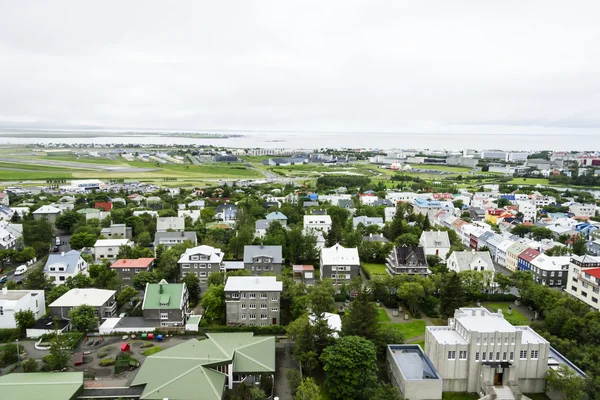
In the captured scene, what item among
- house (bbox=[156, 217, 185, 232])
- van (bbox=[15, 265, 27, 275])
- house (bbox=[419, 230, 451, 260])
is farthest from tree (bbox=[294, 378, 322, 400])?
house (bbox=[156, 217, 185, 232])

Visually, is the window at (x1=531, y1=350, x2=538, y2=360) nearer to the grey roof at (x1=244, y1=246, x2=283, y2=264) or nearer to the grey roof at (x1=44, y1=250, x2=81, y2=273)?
the grey roof at (x1=244, y1=246, x2=283, y2=264)

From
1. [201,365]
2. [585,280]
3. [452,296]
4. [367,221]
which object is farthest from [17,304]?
[585,280]

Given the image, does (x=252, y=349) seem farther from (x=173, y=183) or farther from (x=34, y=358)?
(x=173, y=183)

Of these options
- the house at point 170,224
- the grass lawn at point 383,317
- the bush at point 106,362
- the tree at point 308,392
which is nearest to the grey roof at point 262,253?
Result: the grass lawn at point 383,317

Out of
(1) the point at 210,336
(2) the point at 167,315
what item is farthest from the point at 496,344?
(2) the point at 167,315

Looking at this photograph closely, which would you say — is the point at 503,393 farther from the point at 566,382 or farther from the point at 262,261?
the point at 262,261

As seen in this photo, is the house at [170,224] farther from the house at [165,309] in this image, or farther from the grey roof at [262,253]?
the house at [165,309]
